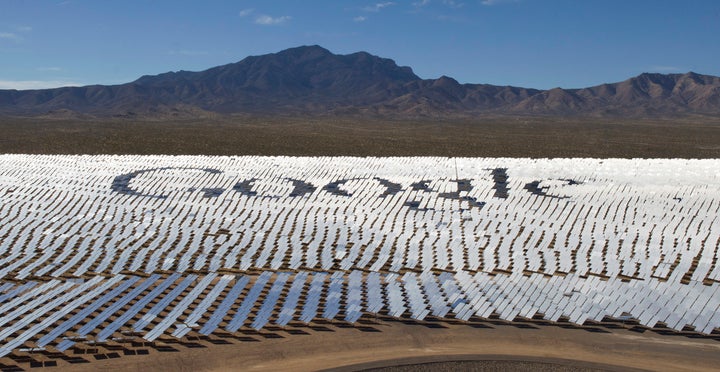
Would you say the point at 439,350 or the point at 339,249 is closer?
the point at 439,350

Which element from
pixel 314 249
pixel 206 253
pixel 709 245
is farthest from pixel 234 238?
pixel 709 245

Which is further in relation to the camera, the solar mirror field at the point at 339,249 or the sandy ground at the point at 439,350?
the solar mirror field at the point at 339,249

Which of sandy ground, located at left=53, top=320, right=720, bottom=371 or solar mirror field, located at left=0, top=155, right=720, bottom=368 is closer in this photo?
sandy ground, located at left=53, top=320, right=720, bottom=371

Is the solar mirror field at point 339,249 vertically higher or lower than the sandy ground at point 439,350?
higher

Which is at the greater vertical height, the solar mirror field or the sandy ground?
the solar mirror field

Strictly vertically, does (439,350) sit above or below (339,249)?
below
